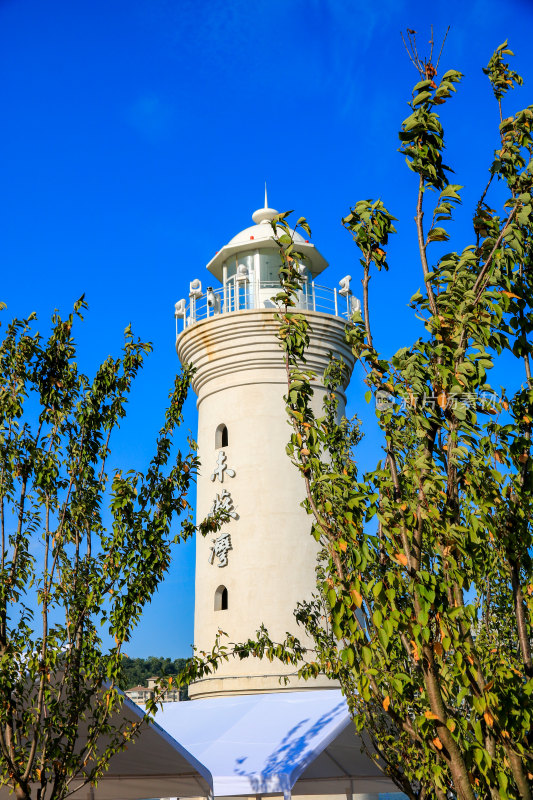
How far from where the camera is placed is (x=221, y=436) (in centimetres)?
1744

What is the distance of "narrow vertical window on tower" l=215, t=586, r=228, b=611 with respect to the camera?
1634 centimetres

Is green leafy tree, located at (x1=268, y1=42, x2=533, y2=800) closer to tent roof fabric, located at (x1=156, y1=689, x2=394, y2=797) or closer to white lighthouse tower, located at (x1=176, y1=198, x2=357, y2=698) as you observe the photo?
tent roof fabric, located at (x1=156, y1=689, x2=394, y2=797)

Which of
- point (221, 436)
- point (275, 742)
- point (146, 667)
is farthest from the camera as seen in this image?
point (146, 667)

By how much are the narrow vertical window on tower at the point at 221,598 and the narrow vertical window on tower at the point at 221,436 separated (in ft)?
9.75

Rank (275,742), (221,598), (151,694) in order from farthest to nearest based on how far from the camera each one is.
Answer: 1. (221,598)
2. (275,742)
3. (151,694)

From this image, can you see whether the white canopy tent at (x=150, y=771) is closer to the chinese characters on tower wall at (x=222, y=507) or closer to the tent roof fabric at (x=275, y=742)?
the tent roof fabric at (x=275, y=742)

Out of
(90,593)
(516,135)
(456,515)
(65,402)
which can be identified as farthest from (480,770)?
(65,402)

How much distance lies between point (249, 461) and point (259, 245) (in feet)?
15.9

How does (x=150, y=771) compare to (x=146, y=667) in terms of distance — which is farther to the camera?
(x=146, y=667)

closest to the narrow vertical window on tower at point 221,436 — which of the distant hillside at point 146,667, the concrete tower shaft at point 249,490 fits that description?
the concrete tower shaft at point 249,490

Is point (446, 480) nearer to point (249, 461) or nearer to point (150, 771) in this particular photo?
point (150, 771)

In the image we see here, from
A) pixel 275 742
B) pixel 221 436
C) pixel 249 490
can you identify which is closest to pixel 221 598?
pixel 249 490

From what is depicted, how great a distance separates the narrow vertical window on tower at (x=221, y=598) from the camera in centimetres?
1634

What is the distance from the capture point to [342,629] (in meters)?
3.63
